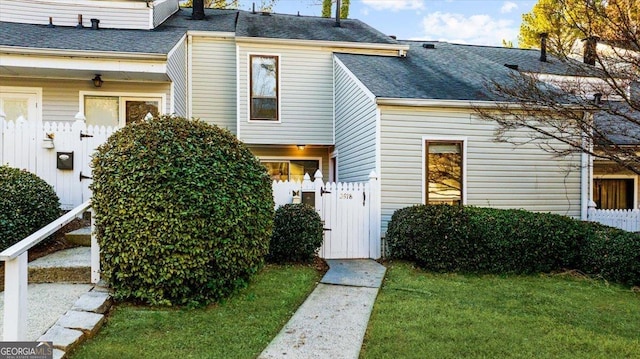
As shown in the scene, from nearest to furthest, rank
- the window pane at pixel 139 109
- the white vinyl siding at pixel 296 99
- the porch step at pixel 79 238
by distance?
the porch step at pixel 79 238 < the window pane at pixel 139 109 < the white vinyl siding at pixel 296 99

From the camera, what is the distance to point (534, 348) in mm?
3791

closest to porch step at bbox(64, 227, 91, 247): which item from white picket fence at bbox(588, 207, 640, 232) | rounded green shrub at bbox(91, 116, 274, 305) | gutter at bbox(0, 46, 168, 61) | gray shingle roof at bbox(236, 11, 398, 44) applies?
rounded green shrub at bbox(91, 116, 274, 305)

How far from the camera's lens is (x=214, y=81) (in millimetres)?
11070

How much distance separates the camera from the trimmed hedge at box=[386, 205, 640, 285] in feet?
22.6

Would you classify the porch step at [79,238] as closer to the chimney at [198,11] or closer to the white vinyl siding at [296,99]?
the white vinyl siding at [296,99]

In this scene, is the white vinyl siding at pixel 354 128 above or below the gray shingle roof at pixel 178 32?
below

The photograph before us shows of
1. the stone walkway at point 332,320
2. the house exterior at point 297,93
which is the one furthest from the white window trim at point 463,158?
the stone walkway at point 332,320

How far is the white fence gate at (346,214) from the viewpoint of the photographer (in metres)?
7.72

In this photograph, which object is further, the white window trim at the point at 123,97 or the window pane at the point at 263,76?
the window pane at the point at 263,76

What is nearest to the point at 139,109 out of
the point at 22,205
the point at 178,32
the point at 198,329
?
the point at 178,32

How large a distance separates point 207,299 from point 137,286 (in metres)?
0.75

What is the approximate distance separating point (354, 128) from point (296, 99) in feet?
7.30

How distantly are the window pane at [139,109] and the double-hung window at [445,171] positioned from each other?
20.8 ft

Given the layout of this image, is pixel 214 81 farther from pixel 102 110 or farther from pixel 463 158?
pixel 463 158
